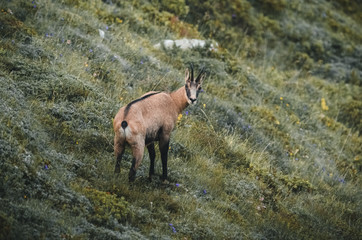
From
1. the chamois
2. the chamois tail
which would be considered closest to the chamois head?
the chamois

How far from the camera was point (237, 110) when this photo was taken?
11.3 m

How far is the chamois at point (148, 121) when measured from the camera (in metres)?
6.04

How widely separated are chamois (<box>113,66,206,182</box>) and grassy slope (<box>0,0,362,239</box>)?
54 cm

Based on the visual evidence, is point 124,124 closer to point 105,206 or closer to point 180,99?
point 105,206

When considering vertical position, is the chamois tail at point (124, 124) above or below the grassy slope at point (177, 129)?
above

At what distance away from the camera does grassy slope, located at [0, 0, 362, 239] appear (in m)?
5.70

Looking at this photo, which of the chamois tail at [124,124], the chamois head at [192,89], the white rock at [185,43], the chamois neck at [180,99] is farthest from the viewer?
the white rock at [185,43]

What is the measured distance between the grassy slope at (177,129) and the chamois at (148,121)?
538mm

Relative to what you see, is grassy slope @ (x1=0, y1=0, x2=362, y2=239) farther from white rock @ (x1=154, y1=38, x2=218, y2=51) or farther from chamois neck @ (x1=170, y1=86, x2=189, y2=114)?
chamois neck @ (x1=170, y1=86, x2=189, y2=114)

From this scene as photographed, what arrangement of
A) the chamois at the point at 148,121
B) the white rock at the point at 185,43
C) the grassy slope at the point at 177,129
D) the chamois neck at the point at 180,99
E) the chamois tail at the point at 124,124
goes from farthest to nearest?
the white rock at the point at 185,43 < the chamois neck at the point at 180,99 < the chamois at the point at 148,121 < the chamois tail at the point at 124,124 < the grassy slope at the point at 177,129

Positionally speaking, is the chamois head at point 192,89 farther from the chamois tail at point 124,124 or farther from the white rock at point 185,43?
the white rock at point 185,43

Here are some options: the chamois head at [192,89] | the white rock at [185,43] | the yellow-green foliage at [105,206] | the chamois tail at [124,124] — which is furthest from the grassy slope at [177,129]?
the chamois head at [192,89]

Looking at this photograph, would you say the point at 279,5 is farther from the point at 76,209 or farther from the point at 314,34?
the point at 76,209

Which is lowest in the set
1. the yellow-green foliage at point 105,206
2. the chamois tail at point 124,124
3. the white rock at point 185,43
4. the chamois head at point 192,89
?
the yellow-green foliage at point 105,206
